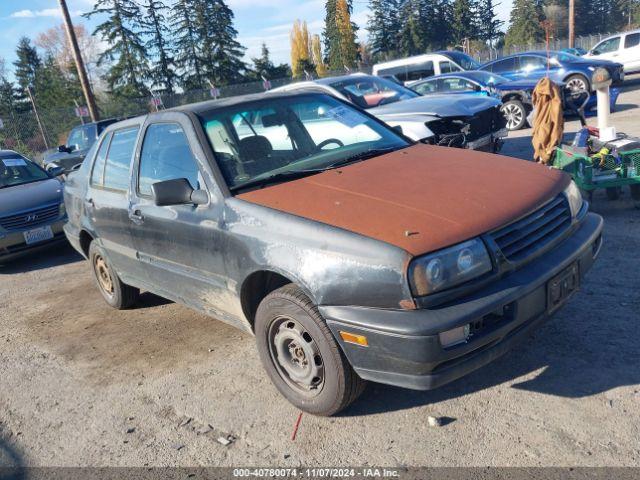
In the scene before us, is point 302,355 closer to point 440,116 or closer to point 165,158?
point 165,158

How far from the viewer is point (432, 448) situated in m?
2.64

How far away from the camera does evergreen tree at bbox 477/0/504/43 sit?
6650cm

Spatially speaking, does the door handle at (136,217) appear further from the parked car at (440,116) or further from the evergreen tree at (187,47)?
the evergreen tree at (187,47)

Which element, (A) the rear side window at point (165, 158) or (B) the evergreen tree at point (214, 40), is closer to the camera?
(A) the rear side window at point (165, 158)

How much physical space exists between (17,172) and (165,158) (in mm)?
5747

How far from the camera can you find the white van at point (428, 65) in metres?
17.9

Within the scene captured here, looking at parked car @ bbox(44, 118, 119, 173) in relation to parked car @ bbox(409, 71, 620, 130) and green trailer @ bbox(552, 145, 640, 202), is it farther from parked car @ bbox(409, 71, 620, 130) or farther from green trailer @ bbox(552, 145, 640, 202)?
green trailer @ bbox(552, 145, 640, 202)

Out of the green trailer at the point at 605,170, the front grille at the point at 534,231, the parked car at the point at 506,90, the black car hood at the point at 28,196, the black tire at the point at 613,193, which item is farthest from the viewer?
the parked car at the point at 506,90

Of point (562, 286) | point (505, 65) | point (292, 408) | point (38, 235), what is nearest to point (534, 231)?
point (562, 286)

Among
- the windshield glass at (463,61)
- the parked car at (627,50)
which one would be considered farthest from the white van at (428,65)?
the parked car at (627,50)

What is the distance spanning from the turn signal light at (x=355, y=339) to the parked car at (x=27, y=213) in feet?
19.8

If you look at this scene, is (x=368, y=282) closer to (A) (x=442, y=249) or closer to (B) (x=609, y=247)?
(A) (x=442, y=249)

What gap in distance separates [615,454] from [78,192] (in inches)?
188

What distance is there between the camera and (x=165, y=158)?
150 inches
